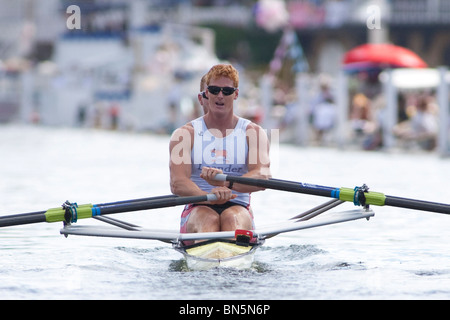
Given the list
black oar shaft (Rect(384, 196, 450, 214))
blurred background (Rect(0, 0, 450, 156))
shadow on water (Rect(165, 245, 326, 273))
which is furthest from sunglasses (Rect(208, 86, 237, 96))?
blurred background (Rect(0, 0, 450, 156))

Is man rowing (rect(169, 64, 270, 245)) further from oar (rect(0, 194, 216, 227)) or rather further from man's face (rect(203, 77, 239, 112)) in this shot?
oar (rect(0, 194, 216, 227))

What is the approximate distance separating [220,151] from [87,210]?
1.12 metres

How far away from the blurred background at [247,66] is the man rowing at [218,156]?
41.0 feet

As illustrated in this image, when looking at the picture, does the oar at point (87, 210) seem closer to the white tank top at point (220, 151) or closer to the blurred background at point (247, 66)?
the white tank top at point (220, 151)

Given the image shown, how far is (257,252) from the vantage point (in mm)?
9570

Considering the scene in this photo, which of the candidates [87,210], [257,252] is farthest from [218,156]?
[257,252]

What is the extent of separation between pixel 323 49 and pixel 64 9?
12.3m

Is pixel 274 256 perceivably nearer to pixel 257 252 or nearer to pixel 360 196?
pixel 257 252

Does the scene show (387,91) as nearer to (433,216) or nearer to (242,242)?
(433,216)

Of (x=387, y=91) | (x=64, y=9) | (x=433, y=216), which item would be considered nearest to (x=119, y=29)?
(x=64, y=9)

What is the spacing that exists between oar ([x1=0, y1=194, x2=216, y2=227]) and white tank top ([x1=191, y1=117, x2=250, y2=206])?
0.44 metres

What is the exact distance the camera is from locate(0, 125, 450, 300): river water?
759 cm

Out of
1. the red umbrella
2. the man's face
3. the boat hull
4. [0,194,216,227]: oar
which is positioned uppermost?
the red umbrella

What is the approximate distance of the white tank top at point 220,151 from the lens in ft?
28.5
